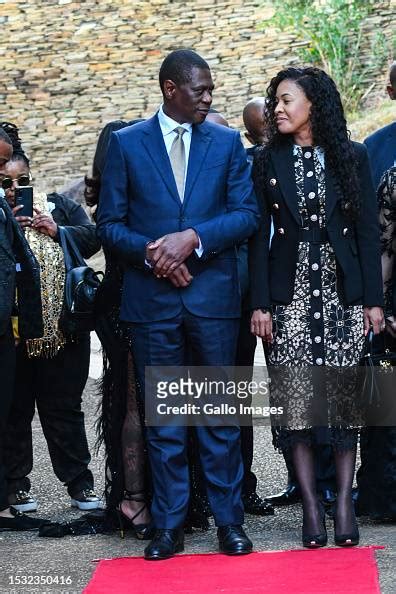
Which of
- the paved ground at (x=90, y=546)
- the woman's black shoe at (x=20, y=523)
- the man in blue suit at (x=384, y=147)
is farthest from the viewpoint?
the man in blue suit at (x=384, y=147)

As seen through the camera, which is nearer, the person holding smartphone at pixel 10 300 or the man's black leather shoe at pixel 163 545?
the man's black leather shoe at pixel 163 545

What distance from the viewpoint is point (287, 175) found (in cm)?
562

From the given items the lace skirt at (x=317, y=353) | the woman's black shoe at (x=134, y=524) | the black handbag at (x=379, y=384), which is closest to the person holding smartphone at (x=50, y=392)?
the woman's black shoe at (x=134, y=524)

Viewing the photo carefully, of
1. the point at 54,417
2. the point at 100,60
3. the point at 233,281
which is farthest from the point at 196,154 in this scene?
the point at 100,60

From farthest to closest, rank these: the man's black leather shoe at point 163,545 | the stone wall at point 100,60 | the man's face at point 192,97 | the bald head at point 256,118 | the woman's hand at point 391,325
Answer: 1. the stone wall at point 100,60
2. the bald head at point 256,118
3. the woman's hand at point 391,325
4. the man's face at point 192,97
5. the man's black leather shoe at point 163,545

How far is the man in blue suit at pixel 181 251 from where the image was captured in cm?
545

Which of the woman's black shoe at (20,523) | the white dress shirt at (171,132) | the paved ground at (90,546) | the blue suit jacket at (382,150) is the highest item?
the white dress shirt at (171,132)

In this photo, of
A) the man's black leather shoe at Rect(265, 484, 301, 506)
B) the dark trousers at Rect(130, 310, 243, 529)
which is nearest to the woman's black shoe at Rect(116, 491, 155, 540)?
the dark trousers at Rect(130, 310, 243, 529)

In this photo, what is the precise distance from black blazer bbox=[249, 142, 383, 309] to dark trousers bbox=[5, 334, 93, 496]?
1403 millimetres

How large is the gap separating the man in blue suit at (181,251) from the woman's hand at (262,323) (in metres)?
0.09

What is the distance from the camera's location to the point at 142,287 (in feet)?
18.2

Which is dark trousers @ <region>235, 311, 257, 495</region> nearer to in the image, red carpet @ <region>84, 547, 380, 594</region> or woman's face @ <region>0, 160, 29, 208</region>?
red carpet @ <region>84, 547, 380, 594</region>

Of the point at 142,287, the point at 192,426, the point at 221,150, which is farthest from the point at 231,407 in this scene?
the point at 221,150

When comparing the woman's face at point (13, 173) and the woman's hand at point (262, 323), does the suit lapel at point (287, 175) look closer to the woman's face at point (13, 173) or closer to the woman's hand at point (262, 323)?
the woman's hand at point (262, 323)
